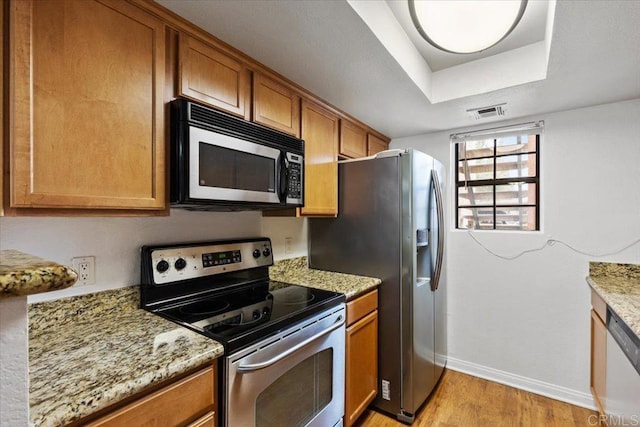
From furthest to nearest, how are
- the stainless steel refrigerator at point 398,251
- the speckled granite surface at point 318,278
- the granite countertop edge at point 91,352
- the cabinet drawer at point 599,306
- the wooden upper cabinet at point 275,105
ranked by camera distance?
the stainless steel refrigerator at point 398,251 < the speckled granite surface at point 318,278 < the cabinet drawer at point 599,306 < the wooden upper cabinet at point 275,105 < the granite countertop edge at point 91,352

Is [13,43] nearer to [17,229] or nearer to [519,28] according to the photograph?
[17,229]

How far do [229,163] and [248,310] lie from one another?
67 centimetres

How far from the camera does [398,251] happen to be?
1.96m

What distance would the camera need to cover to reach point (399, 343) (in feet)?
6.44

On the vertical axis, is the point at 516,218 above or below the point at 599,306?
above

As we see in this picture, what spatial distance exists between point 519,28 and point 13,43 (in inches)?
83.2

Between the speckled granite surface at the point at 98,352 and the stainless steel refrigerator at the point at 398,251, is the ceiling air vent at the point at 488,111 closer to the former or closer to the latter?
the stainless steel refrigerator at the point at 398,251

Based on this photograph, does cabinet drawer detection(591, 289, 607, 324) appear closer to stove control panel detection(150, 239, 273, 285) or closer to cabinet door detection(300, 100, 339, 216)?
cabinet door detection(300, 100, 339, 216)

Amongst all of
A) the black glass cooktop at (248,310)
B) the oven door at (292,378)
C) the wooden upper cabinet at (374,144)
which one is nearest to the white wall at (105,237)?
the black glass cooktop at (248,310)

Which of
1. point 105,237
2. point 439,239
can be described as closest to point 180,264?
point 105,237

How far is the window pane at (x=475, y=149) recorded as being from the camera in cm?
264

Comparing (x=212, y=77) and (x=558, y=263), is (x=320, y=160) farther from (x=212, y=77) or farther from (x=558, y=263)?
(x=558, y=263)

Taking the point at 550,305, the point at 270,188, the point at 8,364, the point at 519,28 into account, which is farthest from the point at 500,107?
the point at 8,364

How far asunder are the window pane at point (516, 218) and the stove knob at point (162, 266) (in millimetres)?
2480
